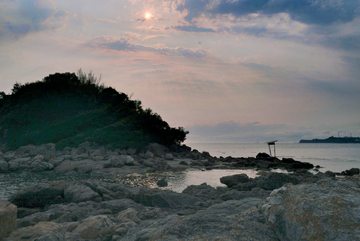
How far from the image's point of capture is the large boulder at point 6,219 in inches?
A: 147

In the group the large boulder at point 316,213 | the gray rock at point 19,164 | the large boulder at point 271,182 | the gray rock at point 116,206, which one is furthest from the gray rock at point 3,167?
the large boulder at point 316,213

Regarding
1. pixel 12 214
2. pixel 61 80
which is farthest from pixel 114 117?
pixel 12 214

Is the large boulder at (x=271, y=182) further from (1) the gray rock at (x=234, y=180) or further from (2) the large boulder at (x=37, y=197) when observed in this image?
(2) the large boulder at (x=37, y=197)

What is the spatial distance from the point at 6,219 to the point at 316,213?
4.36 m

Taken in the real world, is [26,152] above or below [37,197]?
above

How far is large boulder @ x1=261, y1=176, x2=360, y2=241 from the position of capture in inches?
81.6

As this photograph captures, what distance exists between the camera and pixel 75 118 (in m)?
36.6

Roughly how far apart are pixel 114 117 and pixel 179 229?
36.5 m

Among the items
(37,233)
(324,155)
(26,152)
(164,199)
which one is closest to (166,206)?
(164,199)

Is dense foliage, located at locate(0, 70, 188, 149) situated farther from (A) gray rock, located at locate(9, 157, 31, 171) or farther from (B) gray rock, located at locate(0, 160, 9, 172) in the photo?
(B) gray rock, located at locate(0, 160, 9, 172)

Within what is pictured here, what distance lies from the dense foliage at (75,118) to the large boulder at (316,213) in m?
28.6

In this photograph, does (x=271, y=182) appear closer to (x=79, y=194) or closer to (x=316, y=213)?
(x=79, y=194)

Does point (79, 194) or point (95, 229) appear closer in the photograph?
point (95, 229)

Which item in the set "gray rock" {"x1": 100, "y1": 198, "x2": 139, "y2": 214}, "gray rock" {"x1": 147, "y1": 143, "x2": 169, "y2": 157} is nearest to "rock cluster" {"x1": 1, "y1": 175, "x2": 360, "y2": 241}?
"gray rock" {"x1": 100, "y1": 198, "x2": 139, "y2": 214}
